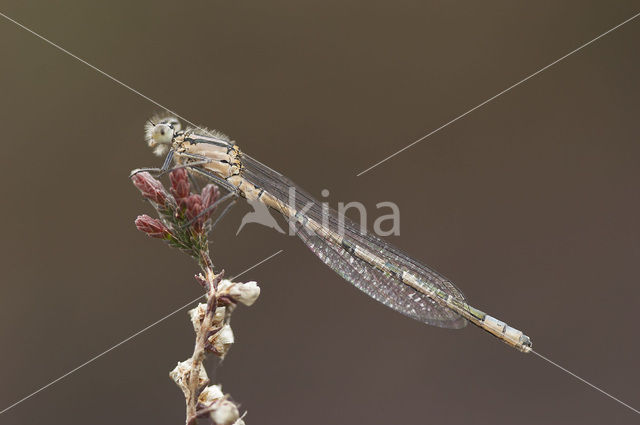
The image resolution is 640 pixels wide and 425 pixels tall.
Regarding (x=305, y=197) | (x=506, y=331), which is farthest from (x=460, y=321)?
(x=305, y=197)

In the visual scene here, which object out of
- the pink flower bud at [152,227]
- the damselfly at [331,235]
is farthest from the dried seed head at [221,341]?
the damselfly at [331,235]

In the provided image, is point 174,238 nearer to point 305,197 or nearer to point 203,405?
point 203,405

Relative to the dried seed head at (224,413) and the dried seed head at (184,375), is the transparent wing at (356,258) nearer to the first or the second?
the dried seed head at (184,375)

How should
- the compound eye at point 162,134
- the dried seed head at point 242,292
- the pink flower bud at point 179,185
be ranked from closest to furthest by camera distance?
the dried seed head at point 242,292 → the pink flower bud at point 179,185 → the compound eye at point 162,134

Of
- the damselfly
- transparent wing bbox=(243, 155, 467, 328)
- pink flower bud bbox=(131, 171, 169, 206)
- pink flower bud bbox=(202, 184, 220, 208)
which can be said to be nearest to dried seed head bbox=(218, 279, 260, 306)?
pink flower bud bbox=(202, 184, 220, 208)

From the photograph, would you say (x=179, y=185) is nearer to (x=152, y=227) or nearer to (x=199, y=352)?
(x=152, y=227)

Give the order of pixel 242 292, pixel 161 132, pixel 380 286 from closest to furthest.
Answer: pixel 242 292 < pixel 161 132 < pixel 380 286

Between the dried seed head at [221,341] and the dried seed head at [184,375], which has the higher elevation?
the dried seed head at [221,341]

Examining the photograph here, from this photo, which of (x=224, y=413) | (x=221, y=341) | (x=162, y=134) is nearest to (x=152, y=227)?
(x=221, y=341)

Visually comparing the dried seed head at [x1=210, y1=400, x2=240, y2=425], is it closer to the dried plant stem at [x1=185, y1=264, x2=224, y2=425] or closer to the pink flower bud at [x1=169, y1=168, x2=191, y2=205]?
the dried plant stem at [x1=185, y1=264, x2=224, y2=425]
